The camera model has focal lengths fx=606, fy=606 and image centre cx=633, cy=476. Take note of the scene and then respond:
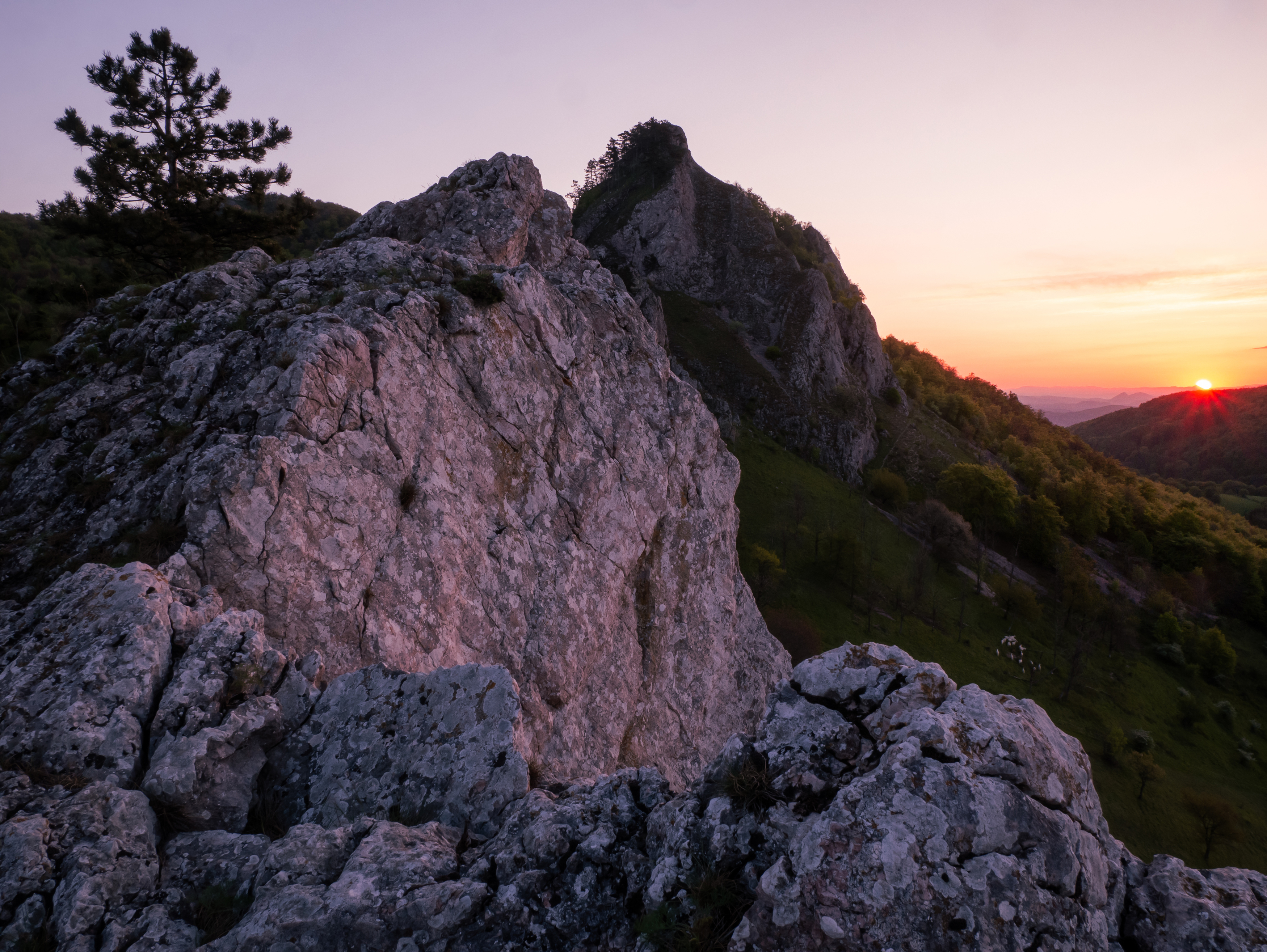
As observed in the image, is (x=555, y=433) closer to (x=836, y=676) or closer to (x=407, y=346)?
(x=407, y=346)

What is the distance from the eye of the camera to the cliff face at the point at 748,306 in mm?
99438

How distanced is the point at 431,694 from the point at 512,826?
2.77m

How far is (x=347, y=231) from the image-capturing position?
24516 mm

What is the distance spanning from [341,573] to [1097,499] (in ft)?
431

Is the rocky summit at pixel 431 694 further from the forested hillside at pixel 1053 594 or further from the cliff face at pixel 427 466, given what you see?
the forested hillside at pixel 1053 594

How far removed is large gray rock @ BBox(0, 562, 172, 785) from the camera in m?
7.98

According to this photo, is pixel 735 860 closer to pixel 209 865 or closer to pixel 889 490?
pixel 209 865

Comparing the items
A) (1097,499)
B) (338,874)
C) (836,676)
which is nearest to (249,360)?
(338,874)

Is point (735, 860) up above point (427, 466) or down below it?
below

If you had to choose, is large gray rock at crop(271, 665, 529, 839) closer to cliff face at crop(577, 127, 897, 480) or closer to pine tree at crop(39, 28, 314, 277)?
pine tree at crop(39, 28, 314, 277)

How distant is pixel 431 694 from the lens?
32.7ft

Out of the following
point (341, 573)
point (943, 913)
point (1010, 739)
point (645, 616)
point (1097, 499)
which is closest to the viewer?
point (943, 913)

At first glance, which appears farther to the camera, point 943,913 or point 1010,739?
point 1010,739

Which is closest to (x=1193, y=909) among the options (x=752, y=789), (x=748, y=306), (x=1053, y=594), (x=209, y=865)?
(x=752, y=789)
